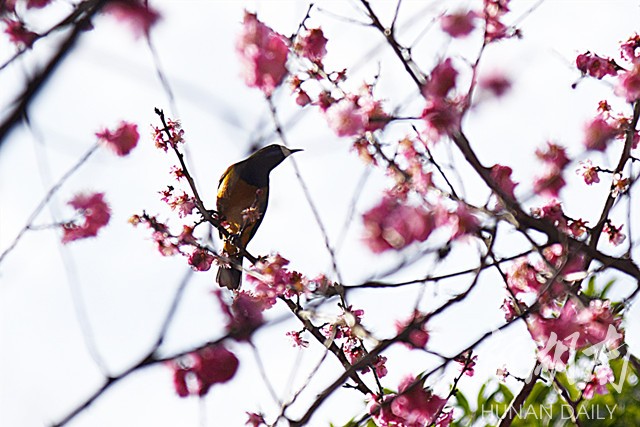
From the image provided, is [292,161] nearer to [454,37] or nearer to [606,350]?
[454,37]

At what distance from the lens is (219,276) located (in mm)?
2473

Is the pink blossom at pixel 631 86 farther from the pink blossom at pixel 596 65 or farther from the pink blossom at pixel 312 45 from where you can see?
the pink blossom at pixel 312 45

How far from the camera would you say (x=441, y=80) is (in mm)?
1643

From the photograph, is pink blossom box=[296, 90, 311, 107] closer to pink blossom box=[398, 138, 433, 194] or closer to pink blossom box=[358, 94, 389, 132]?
pink blossom box=[358, 94, 389, 132]

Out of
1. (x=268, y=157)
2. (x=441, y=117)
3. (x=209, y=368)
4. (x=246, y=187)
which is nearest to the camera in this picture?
(x=209, y=368)

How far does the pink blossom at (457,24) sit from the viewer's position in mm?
1797

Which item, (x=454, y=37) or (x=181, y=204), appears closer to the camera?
(x=454, y=37)

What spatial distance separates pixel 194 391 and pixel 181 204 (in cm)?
80

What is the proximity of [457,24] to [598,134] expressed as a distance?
0.41m

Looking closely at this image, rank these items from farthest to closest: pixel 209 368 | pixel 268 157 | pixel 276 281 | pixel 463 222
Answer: pixel 268 157 → pixel 276 281 → pixel 463 222 → pixel 209 368

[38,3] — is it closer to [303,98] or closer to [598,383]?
[303,98]

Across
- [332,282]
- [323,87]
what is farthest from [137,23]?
[323,87]

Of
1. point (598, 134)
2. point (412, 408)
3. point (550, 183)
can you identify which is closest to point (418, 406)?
point (412, 408)

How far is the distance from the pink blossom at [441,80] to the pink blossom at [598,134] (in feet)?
1.31
